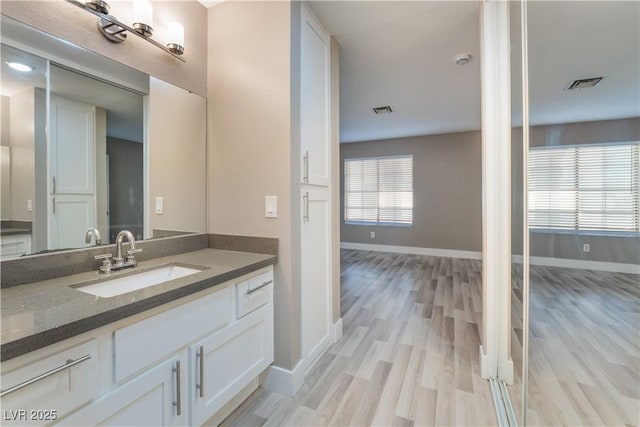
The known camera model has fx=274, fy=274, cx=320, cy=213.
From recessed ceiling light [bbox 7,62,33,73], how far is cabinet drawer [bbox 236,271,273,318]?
1.29 metres

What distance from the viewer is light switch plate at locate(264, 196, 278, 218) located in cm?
169

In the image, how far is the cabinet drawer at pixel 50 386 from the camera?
69 centimetres

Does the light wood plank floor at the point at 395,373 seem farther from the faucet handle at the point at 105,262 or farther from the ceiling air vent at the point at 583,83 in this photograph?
the ceiling air vent at the point at 583,83

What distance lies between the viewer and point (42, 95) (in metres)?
1.20

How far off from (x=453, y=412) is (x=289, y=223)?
→ 1.44 meters

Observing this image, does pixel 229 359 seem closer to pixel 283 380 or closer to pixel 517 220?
pixel 283 380

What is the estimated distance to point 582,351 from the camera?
1203 millimetres

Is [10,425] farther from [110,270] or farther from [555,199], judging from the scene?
[555,199]

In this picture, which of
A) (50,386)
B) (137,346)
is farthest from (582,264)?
(50,386)

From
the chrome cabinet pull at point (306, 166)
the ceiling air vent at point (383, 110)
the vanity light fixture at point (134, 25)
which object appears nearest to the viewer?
the vanity light fixture at point (134, 25)

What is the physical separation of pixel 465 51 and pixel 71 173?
3005 millimetres

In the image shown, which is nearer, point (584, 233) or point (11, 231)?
point (11, 231)

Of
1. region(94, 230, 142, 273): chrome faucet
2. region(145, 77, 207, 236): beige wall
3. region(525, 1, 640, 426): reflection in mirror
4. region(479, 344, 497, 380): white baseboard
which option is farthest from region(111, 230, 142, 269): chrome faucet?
region(479, 344, 497, 380): white baseboard

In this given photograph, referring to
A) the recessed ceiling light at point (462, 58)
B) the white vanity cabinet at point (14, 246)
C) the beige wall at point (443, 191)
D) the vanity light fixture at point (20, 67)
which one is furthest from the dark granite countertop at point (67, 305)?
the beige wall at point (443, 191)
